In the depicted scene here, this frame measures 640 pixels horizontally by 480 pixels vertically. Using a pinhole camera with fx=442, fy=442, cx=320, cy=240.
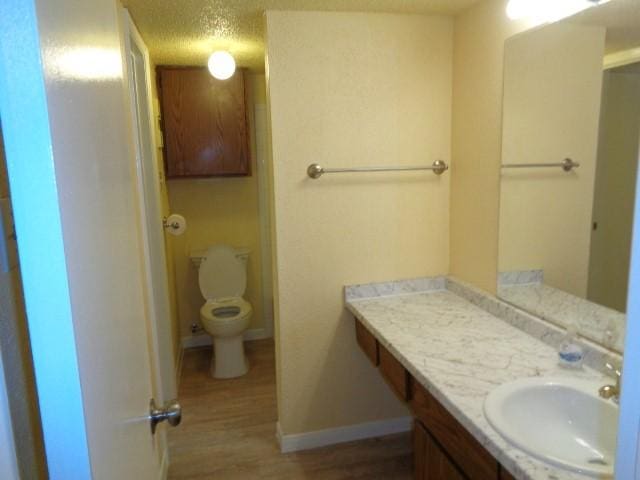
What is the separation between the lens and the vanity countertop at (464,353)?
1101 mm

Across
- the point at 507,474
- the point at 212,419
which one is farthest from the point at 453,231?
the point at 212,419

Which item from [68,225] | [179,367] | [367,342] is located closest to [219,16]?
[367,342]

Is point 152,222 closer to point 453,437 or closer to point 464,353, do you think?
point 464,353

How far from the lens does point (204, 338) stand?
383 centimetres

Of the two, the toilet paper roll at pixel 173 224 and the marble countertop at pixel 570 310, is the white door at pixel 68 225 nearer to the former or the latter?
the marble countertop at pixel 570 310

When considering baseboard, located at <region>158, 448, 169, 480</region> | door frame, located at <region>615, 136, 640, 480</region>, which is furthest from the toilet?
door frame, located at <region>615, 136, 640, 480</region>

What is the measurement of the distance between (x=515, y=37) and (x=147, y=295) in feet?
6.27

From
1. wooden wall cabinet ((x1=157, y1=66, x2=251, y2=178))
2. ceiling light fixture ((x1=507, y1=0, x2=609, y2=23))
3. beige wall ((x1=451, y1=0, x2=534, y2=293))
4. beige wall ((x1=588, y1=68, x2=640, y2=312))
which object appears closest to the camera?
beige wall ((x1=588, y1=68, x2=640, y2=312))

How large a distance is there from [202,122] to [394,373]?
7.55 ft

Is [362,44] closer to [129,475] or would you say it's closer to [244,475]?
[129,475]

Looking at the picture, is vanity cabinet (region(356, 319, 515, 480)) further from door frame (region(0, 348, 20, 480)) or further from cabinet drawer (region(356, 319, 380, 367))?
door frame (region(0, 348, 20, 480))

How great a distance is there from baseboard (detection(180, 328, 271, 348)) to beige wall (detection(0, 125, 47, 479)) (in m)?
3.17

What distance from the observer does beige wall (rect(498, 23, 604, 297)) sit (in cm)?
151

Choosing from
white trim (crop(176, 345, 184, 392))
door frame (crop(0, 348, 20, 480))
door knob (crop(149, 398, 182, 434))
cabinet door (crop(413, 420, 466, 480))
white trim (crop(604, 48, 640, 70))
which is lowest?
white trim (crop(176, 345, 184, 392))
